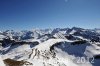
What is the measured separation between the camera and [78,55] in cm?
8100

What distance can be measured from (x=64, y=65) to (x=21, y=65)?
2201cm

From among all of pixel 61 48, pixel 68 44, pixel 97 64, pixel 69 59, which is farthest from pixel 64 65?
pixel 68 44

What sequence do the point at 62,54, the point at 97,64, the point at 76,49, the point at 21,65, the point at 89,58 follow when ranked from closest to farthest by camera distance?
the point at 21,65
the point at 97,64
the point at 89,58
the point at 62,54
the point at 76,49

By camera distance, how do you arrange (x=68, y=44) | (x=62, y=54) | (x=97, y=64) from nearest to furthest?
(x=97, y=64)
(x=62, y=54)
(x=68, y=44)

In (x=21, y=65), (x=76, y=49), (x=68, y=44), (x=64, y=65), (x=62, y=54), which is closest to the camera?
(x=21, y=65)

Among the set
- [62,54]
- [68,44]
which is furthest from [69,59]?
[68,44]

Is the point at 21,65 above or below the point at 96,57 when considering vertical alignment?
above

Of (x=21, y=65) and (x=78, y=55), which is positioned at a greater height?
(x=21, y=65)

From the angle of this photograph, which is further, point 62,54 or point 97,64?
point 62,54

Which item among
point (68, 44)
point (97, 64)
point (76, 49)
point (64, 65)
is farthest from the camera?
point (68, 44)

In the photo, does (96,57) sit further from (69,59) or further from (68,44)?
(68,44)

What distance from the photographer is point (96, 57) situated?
254 feet

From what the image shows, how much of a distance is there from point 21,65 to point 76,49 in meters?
49.2

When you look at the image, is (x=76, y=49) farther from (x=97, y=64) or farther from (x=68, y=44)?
(x=97, y=64)
